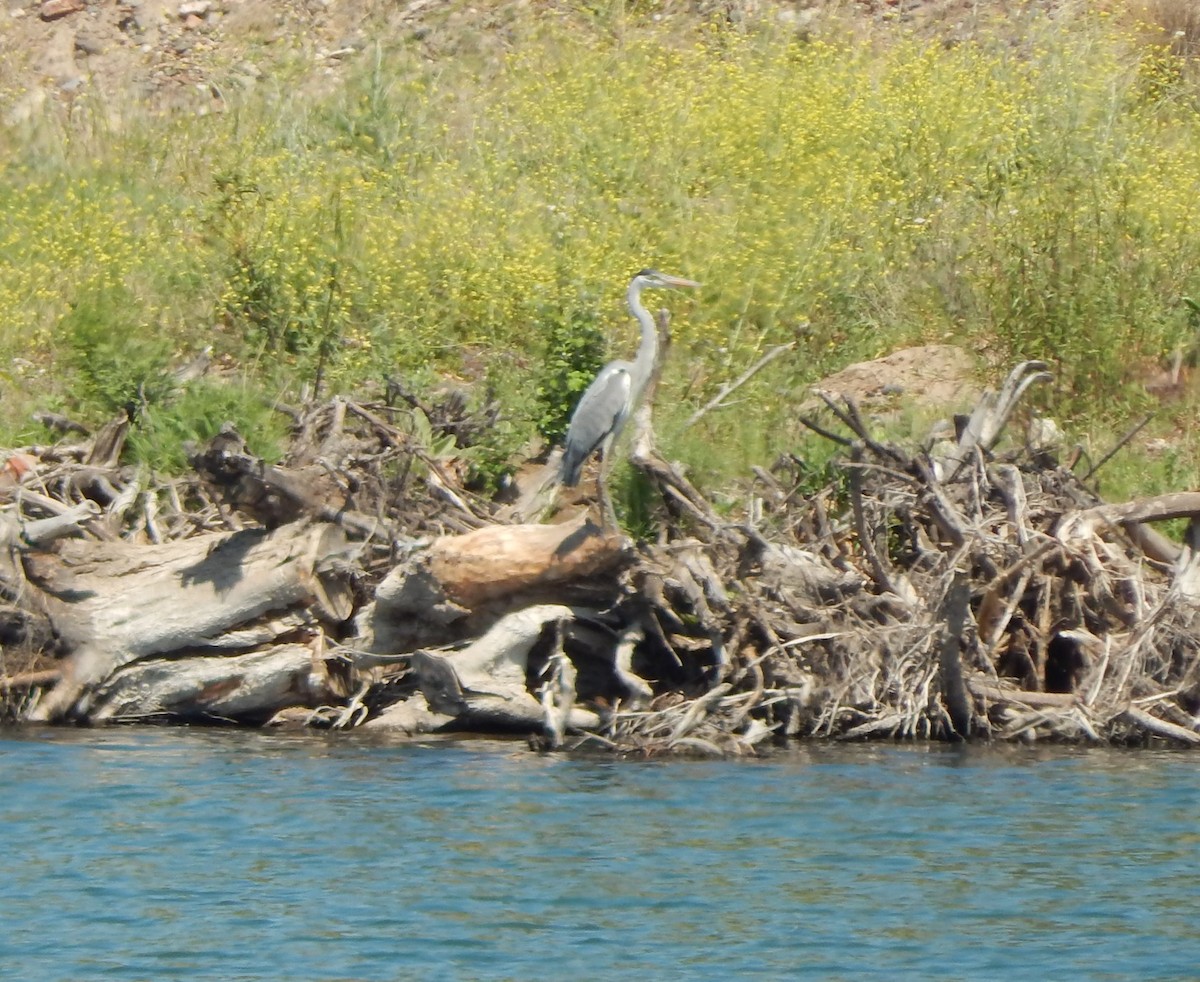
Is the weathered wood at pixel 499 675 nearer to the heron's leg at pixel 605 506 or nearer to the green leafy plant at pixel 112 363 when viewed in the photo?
the heron's leg at pixel 605 506

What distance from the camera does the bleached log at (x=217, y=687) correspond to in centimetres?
1011

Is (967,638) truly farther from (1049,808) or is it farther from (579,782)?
(579,782)

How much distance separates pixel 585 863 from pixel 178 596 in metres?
3.39

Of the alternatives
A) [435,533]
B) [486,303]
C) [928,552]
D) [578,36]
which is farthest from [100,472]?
[578,36]

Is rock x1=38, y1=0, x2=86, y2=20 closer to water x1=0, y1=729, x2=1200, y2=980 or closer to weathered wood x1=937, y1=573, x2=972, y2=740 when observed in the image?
water x1=0, y1=729, x2=1200, y2=980

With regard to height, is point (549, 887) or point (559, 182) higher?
point (559, 182)

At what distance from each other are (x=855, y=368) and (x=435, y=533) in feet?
13.6

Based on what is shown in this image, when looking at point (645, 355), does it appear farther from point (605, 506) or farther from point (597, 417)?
point (605, 506)

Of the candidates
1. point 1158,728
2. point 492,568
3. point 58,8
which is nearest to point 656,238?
point 492,568

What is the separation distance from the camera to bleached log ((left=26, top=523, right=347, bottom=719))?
10031 mm

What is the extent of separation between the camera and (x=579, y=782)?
8.77 m

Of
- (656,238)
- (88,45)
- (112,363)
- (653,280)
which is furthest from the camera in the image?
(88,45)

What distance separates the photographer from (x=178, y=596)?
33.1ft

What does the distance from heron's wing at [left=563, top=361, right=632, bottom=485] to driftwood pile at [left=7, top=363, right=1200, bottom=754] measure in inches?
11.6
